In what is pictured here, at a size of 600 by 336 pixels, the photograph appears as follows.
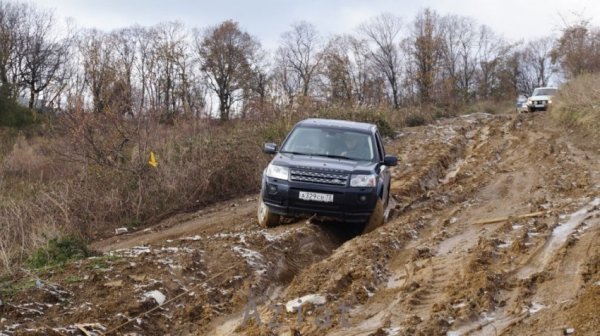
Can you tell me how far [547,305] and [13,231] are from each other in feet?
25.3

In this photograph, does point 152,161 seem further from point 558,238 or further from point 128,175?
point 558,238

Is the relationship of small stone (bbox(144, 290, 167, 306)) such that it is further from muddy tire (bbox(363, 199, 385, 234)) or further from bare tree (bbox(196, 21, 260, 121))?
bare tree (bbox(196, 21, 260, 121))

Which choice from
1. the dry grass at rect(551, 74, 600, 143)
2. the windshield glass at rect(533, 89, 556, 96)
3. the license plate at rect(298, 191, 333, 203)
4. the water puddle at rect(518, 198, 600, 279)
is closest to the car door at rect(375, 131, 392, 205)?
the license plate at rect(298, 191, 333, 203)

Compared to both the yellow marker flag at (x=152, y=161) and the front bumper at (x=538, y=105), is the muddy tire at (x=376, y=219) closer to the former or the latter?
the yellow marker flag at (x=152, y=161)

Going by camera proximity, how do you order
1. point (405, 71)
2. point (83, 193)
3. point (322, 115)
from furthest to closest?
point (405, 71)
point (322, 115)
point (83, 193)

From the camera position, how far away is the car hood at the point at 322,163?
344 inches

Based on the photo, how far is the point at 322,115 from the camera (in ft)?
72.2

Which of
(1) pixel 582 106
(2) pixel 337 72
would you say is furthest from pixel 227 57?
(1) pixel 582 106

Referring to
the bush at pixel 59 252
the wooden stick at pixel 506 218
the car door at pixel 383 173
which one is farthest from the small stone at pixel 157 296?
the wooden stick at pixel 506 218

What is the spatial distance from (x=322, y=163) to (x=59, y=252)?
3772 millimetres

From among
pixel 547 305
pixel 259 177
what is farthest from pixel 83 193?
pixel 547 305

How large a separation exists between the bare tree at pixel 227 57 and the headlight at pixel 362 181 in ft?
166

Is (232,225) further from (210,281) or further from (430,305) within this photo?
(430,305)

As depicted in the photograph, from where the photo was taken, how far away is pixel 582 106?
1988 cm
